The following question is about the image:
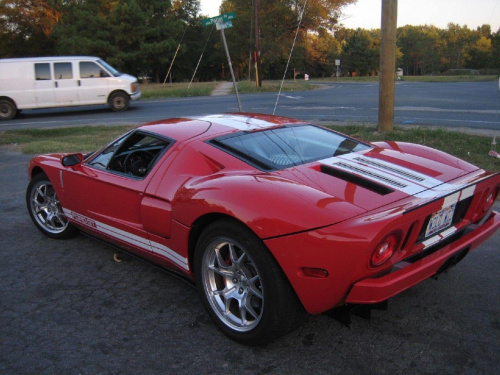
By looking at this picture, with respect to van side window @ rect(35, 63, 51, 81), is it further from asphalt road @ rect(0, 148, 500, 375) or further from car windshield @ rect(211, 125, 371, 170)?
car windshield @ rect(211, 125, 371, 170)

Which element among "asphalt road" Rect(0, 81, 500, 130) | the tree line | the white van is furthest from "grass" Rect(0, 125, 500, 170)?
the tree line

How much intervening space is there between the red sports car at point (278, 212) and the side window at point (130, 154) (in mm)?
11

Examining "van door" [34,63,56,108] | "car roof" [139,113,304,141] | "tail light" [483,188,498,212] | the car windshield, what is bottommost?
"tail light" [483,188,498,212]

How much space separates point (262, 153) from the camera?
319 centimetres

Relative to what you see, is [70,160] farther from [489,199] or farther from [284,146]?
[489,199]

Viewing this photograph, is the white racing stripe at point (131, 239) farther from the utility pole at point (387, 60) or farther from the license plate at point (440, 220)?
the utility pole at point (387, 60)

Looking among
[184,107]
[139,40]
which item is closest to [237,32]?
[139,40]

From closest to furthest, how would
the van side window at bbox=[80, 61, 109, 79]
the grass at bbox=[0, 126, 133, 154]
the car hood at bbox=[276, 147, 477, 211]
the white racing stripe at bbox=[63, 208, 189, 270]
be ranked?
the car hood at bbox=[276, 147, 477, 211] → the white racing stripe at bbox=[63, 208, 189, 270] → the grass at bbox=[0, 126, 133, 154] → the van side window at bbox=[80, 61, 109, 79]

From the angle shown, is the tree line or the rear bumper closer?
the rear bumper

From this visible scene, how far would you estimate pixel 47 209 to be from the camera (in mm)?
4551

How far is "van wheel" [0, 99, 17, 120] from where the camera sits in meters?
15.8

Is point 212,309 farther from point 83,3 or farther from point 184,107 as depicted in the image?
point 83,3

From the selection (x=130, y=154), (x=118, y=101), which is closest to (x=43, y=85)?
(x=118, y=101)

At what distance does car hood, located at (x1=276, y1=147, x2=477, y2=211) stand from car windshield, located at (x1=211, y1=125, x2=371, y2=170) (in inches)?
4.8
